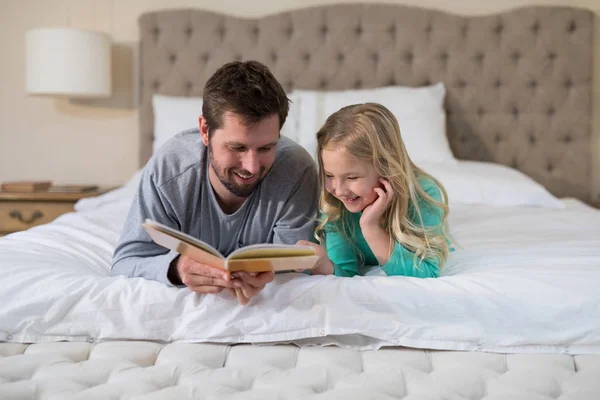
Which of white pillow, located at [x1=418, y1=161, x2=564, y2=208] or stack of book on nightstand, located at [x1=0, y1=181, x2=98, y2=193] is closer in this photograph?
white pillow, located at [x1=418, y1=161, x2=564, y2=208]

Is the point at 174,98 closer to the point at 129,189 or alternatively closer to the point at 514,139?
the point at 129,189

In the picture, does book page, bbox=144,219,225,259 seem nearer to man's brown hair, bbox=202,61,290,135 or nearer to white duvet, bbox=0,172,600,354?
white duvet, bbox=0,172,600,354

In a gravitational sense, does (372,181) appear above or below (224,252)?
above

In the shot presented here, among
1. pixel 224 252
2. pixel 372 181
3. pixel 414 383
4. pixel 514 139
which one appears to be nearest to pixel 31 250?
pixel 224 252

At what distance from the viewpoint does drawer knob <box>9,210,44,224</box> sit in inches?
125

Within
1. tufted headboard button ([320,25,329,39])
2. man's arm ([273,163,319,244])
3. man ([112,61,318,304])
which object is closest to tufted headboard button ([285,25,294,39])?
tufted headboard button ([320,25,329,39])

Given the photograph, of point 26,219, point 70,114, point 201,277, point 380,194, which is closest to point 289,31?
point 70,114

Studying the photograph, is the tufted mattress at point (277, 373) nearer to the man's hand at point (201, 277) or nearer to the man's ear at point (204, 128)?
the man's hand at point (201, 277)

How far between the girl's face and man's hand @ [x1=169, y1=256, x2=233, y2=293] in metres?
0.47

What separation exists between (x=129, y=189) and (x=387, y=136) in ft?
5.14

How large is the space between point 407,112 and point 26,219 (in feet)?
6.38

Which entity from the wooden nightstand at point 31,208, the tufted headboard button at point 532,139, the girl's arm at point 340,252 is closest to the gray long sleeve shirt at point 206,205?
the girl's arm at point 340,252

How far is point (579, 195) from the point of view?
11.0ft

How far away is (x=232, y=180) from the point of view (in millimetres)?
1559
